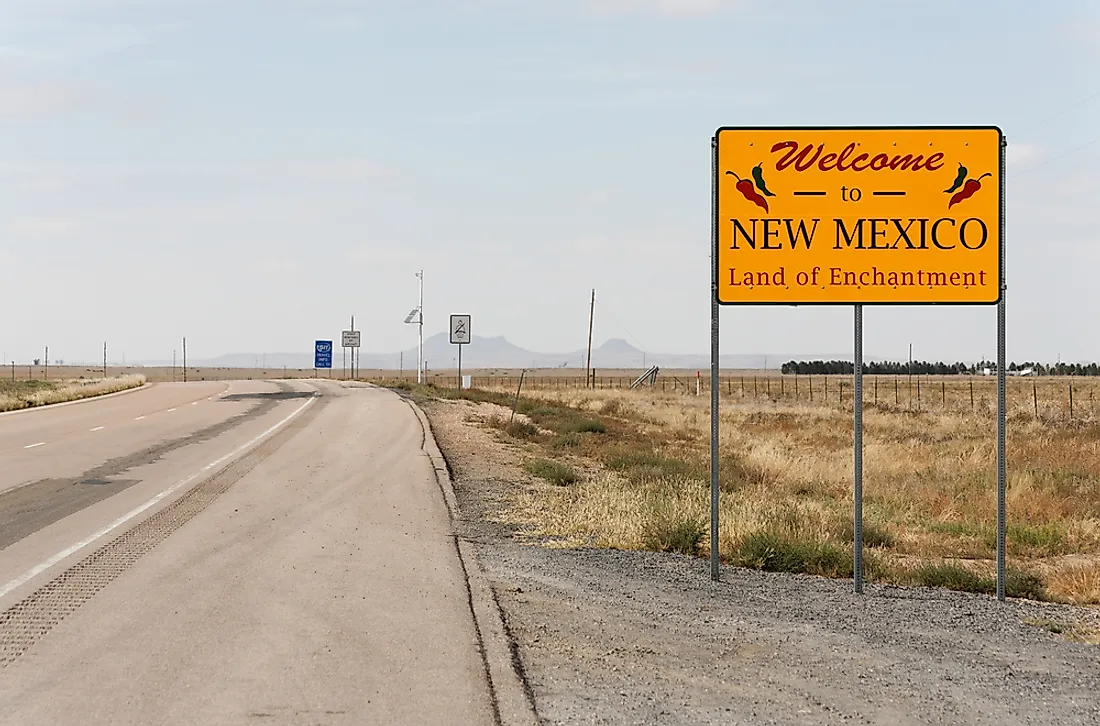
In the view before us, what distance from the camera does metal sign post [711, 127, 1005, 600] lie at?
381 inches

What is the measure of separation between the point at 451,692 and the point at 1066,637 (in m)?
4.62

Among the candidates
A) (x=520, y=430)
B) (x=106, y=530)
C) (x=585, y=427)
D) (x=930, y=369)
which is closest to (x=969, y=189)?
(x=106, y=530)

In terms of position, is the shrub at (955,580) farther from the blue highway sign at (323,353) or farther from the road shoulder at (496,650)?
the blue highway sign at (323,353)

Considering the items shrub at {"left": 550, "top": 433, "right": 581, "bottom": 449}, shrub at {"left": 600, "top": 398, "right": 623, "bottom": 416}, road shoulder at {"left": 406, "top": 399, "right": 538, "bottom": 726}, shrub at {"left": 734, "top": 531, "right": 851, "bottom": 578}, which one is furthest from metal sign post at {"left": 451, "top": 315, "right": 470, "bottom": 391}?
shrub at {"left": 734, "top": 531, "right": 851, "bottom": 578}

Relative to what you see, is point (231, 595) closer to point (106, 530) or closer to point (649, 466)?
point (106, 530)

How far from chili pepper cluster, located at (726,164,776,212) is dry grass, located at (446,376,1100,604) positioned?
3366 millimetres

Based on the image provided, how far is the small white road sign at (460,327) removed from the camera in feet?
193

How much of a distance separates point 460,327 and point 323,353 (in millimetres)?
35239

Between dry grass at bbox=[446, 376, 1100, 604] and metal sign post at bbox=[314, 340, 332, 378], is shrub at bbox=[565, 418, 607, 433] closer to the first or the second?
dry grass at bbox=[446, 376, 1100, 604]

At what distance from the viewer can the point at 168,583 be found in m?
9.12

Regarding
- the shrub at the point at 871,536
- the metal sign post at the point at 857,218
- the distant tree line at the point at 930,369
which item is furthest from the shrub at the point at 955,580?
the distant tree line at the point at 930,369

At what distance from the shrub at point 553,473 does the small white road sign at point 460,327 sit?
38895 mm

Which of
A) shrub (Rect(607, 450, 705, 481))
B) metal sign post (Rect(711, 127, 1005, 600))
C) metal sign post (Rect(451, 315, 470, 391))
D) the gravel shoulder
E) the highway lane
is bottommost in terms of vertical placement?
the gravel shoulder

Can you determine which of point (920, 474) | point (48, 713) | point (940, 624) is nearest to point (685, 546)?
point (940, 624)
